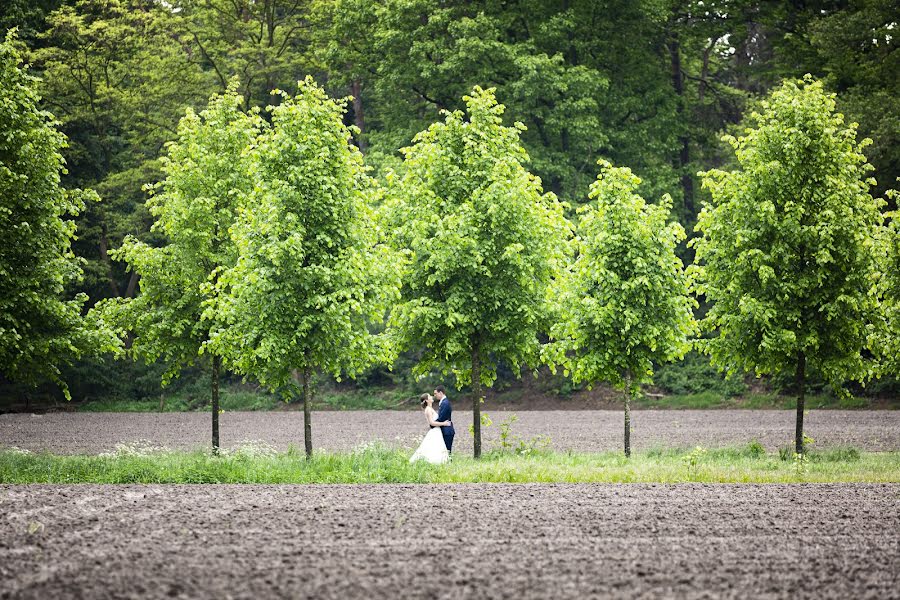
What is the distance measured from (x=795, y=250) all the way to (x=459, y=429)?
517 inches

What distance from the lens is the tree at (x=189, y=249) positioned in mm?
20906

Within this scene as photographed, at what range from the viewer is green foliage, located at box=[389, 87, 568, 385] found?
20156 millimetres

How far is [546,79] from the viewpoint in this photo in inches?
1540

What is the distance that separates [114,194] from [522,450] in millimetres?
29252

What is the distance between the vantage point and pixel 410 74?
135 feet

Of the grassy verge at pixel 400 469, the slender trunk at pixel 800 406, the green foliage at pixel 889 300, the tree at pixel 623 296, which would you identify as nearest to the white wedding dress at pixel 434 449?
the grassy verge at pixel 400 469

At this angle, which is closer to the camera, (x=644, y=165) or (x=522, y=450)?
(x=522, y=450)

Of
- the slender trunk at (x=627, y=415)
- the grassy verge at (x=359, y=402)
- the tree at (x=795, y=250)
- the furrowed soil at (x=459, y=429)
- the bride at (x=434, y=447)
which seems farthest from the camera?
the grassy verge at (x=359, y=402)

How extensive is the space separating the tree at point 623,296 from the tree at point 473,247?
0.70 metres

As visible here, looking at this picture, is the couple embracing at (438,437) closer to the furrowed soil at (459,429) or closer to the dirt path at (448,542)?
the furrowed soil at (459,429)

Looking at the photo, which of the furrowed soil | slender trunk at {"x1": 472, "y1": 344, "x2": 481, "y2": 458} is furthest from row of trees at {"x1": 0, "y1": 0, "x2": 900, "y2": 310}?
slender trunk at {"x1": 472, "y1": 344, "x2": 481, "y2": 458}

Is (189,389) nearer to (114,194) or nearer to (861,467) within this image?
(114,194)

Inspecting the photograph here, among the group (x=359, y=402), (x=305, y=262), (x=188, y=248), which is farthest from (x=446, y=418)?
(x=359, y=402)

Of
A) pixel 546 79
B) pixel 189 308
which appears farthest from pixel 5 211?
pixel 546 79
